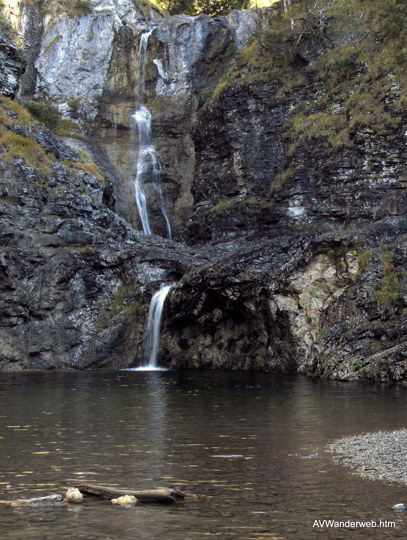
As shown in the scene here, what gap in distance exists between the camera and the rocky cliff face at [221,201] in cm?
3816

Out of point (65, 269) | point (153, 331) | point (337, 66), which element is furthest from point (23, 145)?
point (337, 66)

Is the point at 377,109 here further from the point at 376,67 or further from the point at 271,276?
the point at 271,276

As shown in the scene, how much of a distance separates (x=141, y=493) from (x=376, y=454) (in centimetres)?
536

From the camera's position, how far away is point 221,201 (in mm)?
63000

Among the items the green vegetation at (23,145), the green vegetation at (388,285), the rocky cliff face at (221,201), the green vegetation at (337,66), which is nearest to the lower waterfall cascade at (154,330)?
the rocky cliff face at (221,201)

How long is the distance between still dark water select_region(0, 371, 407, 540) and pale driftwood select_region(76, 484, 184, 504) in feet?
0.76

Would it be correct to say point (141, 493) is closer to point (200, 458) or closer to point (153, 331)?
point (200, 458)

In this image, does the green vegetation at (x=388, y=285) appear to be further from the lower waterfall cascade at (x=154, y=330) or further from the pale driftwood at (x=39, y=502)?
the pale driftwood at (x=39, y=502)

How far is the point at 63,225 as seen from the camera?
49281 millimetres

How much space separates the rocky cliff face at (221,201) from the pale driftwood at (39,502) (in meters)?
22.2

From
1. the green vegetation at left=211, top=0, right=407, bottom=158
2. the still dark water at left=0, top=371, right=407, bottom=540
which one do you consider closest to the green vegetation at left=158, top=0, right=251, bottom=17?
the green vegetation at left=211, top=0, right=407, bottom=158

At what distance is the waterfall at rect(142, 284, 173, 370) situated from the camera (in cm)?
4388

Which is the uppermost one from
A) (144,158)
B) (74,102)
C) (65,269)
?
(74,102)

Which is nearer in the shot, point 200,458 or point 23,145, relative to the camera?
point 200,458
